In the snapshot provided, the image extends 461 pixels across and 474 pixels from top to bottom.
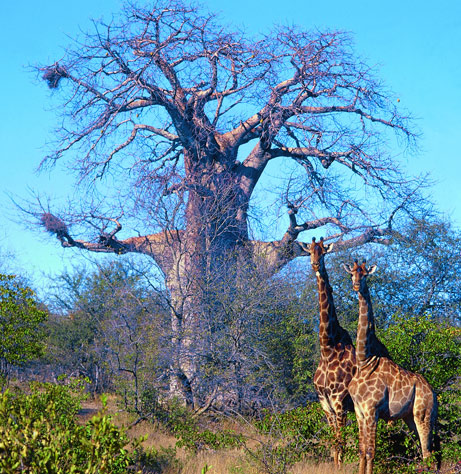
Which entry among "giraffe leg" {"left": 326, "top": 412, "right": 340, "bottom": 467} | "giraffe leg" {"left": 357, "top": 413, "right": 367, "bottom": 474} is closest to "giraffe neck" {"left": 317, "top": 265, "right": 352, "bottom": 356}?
"giraffe leg" {"left": 326, "top": 412, "right": 340, "bottom": 467}

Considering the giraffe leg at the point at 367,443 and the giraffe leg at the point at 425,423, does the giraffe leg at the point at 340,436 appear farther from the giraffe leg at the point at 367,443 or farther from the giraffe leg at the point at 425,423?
the giraffe leg at the point at 425,423

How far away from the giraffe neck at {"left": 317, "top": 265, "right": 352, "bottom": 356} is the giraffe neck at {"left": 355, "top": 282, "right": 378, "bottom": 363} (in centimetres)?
86

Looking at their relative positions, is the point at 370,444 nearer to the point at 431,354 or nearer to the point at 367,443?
the point at 367,443

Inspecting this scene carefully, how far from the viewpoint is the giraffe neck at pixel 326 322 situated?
7.82 m

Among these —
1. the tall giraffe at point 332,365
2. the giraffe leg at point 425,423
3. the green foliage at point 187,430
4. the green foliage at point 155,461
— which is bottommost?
the green foliage at point 155,461

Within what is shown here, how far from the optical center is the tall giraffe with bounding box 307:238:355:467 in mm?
7562

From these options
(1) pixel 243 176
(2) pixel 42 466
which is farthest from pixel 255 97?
(2) pixel 42 466

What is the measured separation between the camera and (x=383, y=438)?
24.8 ft

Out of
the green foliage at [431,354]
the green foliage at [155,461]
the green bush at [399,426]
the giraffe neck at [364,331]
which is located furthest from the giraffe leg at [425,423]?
the green foliage at [155,461]

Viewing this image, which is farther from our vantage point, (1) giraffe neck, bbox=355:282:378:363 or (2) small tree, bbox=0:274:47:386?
(2) small tree, bbox=0:274:47:386

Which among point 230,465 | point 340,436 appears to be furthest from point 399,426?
point 230,465

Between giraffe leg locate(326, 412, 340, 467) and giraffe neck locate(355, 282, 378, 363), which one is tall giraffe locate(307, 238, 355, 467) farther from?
giraffe neck locate(355, 282, 378, 363)

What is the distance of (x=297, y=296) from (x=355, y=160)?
15.0 ft

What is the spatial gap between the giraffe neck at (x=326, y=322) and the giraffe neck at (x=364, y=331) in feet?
2.82
